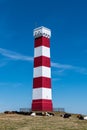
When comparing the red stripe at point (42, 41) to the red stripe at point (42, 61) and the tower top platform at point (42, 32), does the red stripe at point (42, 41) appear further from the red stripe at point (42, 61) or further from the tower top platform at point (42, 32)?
the red stripe at point (42, 61)

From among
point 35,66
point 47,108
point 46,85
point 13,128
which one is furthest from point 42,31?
point 13,128

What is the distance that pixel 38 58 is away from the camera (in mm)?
52781

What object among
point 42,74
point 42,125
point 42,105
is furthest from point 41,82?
point 42,125

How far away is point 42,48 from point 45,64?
10.0 feet

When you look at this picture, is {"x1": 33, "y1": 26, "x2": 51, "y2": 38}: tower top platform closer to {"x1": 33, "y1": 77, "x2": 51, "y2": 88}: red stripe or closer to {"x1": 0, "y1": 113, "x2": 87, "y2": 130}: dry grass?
{"x1": 33, "y1": 77, "x2": 51, "y2": 88}: red stripe

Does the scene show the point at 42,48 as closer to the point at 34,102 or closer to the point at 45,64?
the point at 45,64

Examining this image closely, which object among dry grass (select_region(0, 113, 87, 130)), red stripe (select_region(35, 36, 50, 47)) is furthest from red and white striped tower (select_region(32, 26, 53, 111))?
dry grass (select_region(0, 113, 87, 130))

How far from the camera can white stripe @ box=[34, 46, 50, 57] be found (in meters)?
52.3

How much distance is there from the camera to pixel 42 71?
51.3 meters

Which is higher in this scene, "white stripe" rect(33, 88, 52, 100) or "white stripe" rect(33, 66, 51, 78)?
"white stripe" rect(33, 66, 51, 78)

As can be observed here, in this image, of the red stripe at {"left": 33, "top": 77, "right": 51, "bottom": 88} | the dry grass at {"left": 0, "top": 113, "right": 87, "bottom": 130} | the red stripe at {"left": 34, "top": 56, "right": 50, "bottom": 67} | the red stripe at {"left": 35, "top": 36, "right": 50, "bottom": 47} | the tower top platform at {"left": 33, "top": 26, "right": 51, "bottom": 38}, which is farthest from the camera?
the tower top platform at {"left": 33, "top": 26, "right": 51, "bottom": 38}

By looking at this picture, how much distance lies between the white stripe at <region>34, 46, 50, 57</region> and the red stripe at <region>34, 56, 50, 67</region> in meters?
0.67

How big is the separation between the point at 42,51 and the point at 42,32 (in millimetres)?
3998

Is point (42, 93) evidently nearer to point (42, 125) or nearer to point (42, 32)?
point (42, 32)
